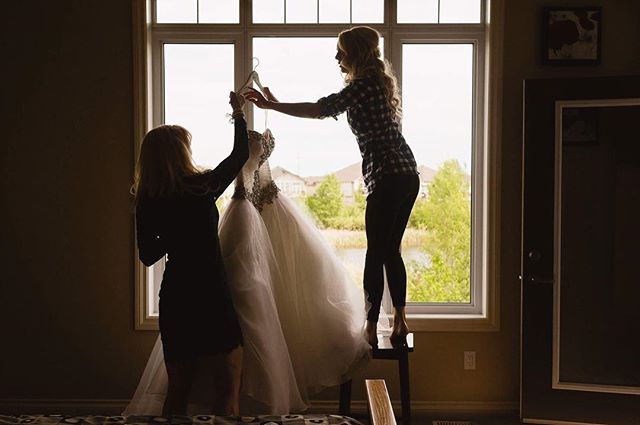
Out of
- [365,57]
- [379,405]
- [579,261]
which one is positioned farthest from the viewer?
[579,261]

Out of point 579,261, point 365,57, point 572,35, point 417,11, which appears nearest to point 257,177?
point 365,57

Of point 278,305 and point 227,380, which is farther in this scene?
point 278,305

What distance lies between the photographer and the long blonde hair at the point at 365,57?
9.12ft

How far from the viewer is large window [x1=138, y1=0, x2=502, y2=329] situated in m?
3.67

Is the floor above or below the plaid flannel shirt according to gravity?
below

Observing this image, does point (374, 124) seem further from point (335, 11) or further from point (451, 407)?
point (451, 407)

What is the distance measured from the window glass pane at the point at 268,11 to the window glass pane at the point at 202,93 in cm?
22

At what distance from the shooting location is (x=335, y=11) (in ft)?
12.1

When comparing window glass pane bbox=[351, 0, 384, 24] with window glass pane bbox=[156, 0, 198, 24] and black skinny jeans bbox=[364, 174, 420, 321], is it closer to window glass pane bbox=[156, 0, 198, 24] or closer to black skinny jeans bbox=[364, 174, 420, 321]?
window glass pane bbox=[156, 0, 198, 24]

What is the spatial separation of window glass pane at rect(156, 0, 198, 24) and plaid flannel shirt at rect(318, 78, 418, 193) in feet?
4.15

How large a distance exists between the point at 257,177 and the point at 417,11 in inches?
54.4

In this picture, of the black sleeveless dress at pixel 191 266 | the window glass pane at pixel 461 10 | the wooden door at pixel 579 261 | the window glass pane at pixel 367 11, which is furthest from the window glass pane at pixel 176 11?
the wooden door at pixel 579 261

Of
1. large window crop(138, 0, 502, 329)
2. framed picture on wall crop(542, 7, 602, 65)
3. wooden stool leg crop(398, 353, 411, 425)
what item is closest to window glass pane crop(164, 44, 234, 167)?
large window crop(138, 0, 502, 329)

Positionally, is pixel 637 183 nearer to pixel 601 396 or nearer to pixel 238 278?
pixel 601 396
